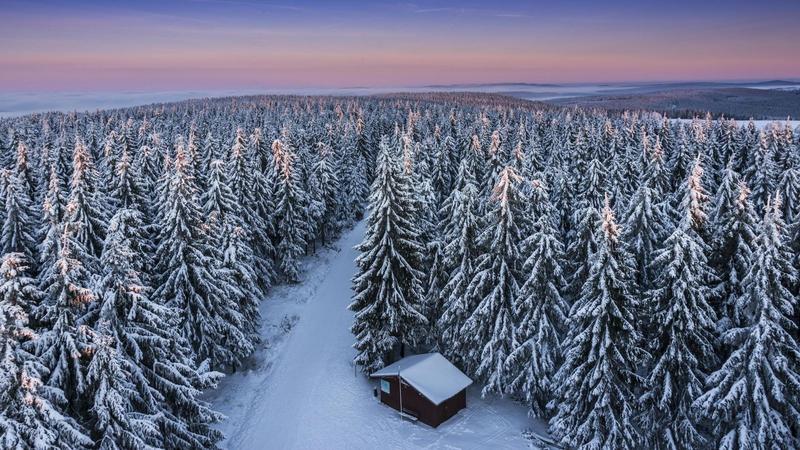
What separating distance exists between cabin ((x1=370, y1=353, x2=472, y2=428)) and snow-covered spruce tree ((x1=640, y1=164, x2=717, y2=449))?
1014cm

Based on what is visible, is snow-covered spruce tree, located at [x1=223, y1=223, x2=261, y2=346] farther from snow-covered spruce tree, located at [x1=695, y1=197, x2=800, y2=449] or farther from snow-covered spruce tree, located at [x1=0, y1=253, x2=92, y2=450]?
snow-covered spruce tree, located at [x1=695, y1=197, x2=800, y2=449]

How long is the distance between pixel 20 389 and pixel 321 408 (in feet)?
65.5

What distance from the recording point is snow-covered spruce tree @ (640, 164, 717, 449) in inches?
859

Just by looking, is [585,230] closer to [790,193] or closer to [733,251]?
[733,251]

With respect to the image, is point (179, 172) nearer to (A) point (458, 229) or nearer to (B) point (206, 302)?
(B) point (206, 302)

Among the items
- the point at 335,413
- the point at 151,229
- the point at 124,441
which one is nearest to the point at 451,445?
the point at 335,413

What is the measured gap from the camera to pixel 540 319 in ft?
90.7

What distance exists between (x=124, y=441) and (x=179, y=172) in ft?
53.1

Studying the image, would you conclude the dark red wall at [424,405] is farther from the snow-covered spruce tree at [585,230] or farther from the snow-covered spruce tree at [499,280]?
the snow-covered spruce tree at [585,230]

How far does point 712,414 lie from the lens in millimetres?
21625

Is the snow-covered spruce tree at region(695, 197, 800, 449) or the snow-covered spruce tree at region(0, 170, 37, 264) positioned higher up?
the snow-covered spruce tree at region(0, 170, 37, 264)

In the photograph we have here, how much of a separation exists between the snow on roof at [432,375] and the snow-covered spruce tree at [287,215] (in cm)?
1936

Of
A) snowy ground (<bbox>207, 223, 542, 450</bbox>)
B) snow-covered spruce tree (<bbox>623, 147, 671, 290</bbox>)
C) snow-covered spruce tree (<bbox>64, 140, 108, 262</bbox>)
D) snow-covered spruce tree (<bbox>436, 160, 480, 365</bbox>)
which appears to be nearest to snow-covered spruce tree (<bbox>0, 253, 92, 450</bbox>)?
snow-covered spruce tree (<bbox>64, 140, 108, 262</bbox>)

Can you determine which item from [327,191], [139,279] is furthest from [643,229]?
[327,191]
